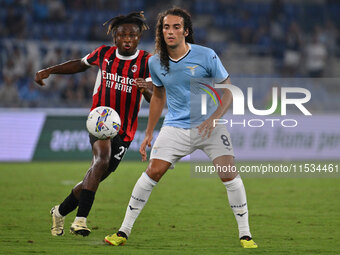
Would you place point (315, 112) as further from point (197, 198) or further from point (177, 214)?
point (177, 214)

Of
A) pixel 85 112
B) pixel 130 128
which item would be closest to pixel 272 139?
pixel 85 112

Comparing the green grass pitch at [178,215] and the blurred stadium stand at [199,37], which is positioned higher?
the blurred stadium stand at [199,37]

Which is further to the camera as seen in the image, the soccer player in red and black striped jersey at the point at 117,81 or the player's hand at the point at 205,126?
the soccer player in red and black striped jersey at the point at 117,81

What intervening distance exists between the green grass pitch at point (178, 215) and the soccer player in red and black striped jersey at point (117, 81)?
474 millimetres

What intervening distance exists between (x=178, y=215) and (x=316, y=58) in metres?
14.1

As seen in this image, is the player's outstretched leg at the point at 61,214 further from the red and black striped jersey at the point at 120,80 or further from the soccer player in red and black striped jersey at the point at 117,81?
the red and black striped jersey at the point at 120,80

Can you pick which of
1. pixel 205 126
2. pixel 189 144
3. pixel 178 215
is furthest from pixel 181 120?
pixel 178 215

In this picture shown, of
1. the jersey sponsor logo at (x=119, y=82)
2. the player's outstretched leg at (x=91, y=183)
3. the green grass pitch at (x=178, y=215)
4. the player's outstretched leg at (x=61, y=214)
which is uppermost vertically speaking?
the jersey sponsor logo at (x=119, y=82)

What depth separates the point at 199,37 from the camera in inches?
880

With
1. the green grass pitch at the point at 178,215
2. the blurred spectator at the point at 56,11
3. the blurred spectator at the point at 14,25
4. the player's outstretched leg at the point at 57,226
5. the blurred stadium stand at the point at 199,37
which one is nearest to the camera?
the green grass pitch at the point at 178,215

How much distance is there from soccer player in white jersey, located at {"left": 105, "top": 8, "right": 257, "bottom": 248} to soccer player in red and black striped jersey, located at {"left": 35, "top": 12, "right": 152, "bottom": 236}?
24.8 inches

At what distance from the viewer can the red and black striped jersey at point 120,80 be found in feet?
24.1

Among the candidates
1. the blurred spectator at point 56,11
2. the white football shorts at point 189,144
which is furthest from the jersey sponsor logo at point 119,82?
the blurred spectator at point 56,11

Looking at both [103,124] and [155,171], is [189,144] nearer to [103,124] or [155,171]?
[155,171]
